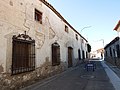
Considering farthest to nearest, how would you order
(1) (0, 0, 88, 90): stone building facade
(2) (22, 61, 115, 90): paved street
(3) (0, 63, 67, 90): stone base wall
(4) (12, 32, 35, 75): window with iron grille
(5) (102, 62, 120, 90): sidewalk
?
(5) (102, 62, 120, 90): sidewalk, (2) (22, 61, 115, 90): paved street, (4) (12, 32, 35, 75): window with iron grille, (1) (0, 0, 88, 90): stone building facade, (3) (0, 63, 67, 90): stone base wall

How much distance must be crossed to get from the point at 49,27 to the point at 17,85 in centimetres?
533

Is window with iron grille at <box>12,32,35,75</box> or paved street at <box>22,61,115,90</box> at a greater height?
window with iron grille at <box>12,32,35,75</box>

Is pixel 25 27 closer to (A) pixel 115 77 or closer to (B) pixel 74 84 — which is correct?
(B) pixel 74 84

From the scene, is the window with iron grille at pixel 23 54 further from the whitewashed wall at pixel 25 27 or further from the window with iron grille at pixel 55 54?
the window with iron grille at pixel 55 54

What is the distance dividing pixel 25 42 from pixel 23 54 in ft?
1.90

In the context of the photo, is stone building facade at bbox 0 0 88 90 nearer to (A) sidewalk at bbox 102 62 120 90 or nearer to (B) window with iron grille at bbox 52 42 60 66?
(B) window with iron grille at bbox 52 42 60 66

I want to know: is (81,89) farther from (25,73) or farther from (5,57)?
(5,57)

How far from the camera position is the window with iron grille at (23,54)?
269 inches

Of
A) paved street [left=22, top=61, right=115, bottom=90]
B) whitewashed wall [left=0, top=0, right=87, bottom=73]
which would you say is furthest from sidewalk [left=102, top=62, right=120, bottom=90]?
whitewashed wall [left=0, top=0, right=87, bottom=73]

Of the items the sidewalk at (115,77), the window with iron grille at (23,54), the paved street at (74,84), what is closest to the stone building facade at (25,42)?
the window with iron grille at (23,54)

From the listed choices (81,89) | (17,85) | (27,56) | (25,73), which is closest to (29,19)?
(27,56)

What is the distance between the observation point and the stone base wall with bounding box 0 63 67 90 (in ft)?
19.8

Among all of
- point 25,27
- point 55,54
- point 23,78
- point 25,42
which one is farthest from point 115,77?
point 25,27

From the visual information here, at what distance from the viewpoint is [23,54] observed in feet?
25.4
